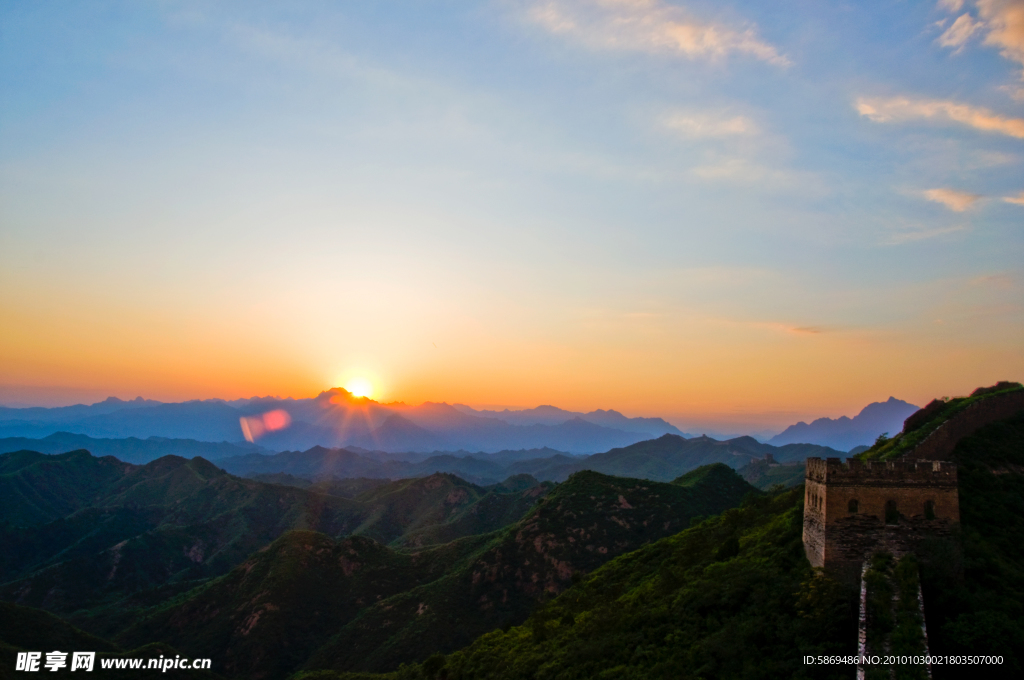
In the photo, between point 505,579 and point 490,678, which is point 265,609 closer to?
point 505,579

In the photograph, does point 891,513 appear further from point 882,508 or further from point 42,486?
point 42,486

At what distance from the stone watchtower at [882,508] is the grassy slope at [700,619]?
220cm

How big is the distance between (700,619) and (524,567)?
60.3 metres

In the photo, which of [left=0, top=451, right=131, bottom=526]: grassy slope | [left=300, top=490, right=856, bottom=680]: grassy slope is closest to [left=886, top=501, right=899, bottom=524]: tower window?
[left=300, top=490, right=856, bottom=680]: grassy slope

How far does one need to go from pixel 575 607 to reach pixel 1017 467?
101ft

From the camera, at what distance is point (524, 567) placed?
84.4m

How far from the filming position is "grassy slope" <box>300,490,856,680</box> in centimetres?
2270

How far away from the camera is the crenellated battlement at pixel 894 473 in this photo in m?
24.7

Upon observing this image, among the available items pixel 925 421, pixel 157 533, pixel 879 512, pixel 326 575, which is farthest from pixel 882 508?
pixel 157 533

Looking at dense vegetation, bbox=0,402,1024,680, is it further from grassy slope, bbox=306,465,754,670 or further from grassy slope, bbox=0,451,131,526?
grassy slope, bbox=0,451,131,526

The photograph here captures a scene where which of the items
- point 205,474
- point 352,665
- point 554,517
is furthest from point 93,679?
point 205,474

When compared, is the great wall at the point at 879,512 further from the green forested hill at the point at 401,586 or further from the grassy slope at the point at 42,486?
the grassy slope at the point at 42,486

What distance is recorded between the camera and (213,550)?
472 ft

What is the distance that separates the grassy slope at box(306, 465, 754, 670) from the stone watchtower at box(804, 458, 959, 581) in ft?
155
